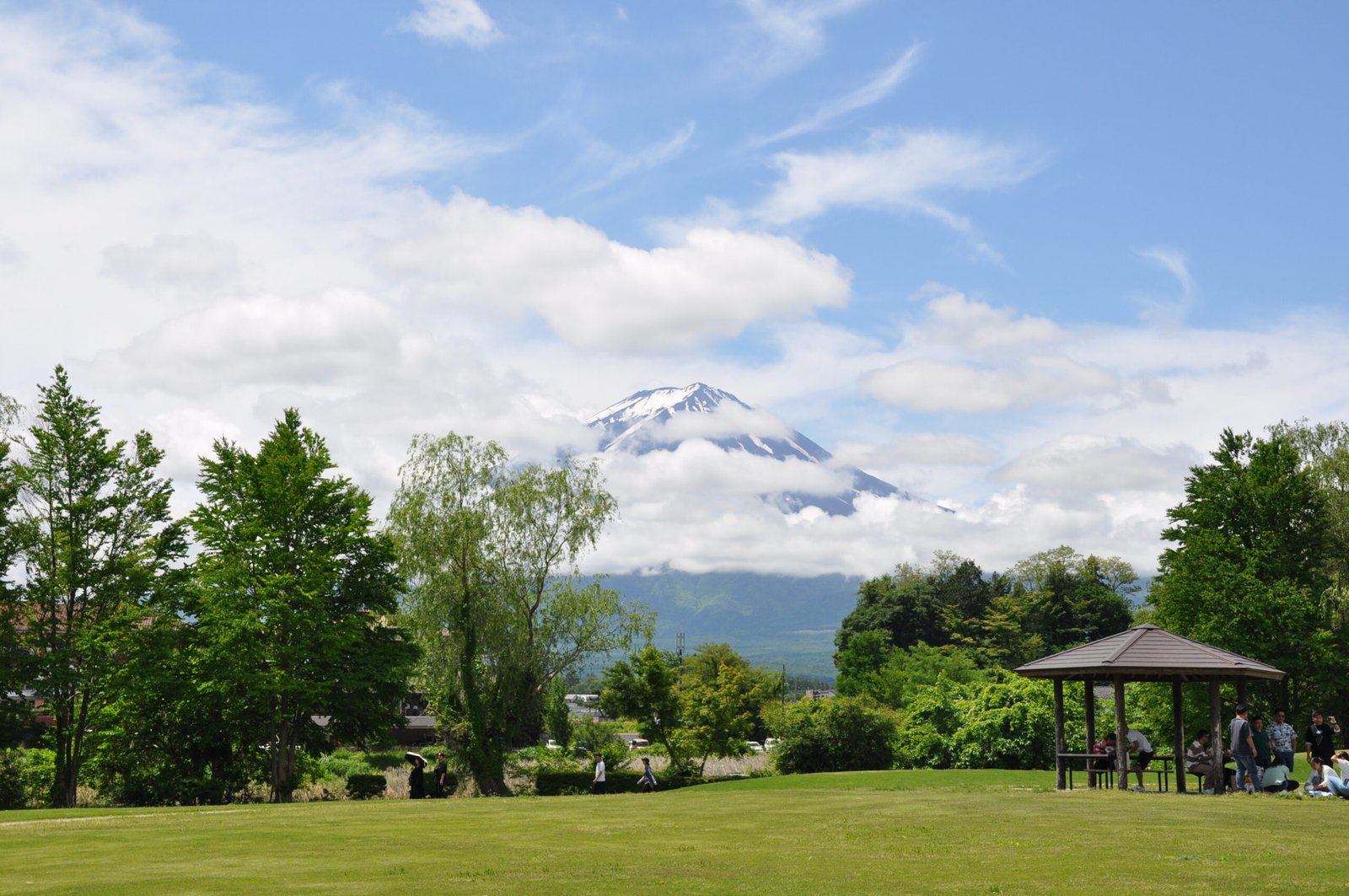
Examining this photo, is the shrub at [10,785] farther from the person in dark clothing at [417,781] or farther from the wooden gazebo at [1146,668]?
the wooden gazebo at [1146,668]

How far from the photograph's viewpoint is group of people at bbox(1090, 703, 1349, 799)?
22125 mm

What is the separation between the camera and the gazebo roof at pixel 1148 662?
25.5m

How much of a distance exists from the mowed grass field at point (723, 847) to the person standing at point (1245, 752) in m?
1.24

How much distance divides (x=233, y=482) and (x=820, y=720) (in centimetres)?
2534

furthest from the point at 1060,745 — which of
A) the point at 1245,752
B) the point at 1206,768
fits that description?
the point at 1245,752

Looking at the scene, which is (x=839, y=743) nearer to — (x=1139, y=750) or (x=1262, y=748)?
(x=1139, y=750)

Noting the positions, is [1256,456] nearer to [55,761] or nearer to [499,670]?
[499,670]

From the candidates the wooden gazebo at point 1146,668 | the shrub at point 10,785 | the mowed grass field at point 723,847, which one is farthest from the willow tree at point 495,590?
the wooden gazebo at point 1146,668

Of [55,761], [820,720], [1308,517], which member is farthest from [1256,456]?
[55,761]

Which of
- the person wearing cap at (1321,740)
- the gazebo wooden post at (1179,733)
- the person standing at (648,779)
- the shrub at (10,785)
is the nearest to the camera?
the person wearing cap at (1321,740)

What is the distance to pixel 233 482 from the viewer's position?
39.4m

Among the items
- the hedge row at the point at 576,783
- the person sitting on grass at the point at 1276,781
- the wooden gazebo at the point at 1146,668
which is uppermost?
the wooden gazebo at the point at 1146,668

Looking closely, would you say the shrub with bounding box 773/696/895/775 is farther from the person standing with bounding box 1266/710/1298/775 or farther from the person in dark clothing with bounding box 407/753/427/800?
the person standing with bounding box 1266/710/1298/775

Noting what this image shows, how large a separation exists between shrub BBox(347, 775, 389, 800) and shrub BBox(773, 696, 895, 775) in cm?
1703
